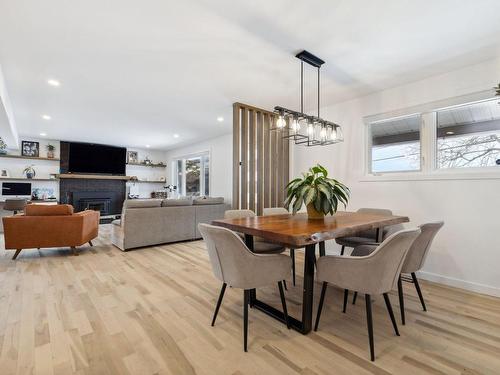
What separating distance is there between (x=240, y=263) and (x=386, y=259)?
0.93m

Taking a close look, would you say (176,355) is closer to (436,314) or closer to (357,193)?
(436,314)

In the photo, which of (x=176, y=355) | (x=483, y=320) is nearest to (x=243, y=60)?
(x=176, y=355)

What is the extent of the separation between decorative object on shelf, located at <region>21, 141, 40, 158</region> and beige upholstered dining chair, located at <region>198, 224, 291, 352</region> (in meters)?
7.65

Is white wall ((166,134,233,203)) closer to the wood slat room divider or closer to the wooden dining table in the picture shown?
the wood slat room divider

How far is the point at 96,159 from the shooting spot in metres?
7.55

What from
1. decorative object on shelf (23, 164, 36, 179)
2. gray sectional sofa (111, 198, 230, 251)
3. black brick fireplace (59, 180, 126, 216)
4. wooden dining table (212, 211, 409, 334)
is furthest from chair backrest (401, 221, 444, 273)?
decorative object on shelf (23, 164, 36, 179)

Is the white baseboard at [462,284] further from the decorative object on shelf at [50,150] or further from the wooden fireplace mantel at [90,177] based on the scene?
the decorative object on shelf at [50,150]

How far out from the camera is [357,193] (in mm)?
3744

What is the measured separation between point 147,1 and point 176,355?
98.6 inches

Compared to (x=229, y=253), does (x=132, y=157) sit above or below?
above

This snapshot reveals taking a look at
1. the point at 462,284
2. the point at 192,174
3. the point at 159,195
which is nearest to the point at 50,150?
the point at 159,195

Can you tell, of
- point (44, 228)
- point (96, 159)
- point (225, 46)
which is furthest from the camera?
point (96, 159)

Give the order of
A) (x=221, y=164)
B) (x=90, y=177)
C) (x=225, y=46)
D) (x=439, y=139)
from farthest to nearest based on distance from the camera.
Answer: (x=90, y=177), (x=221, y=164), (x=439, y=139), (x=225, y=46)

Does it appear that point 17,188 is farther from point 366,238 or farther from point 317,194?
point 366,238
